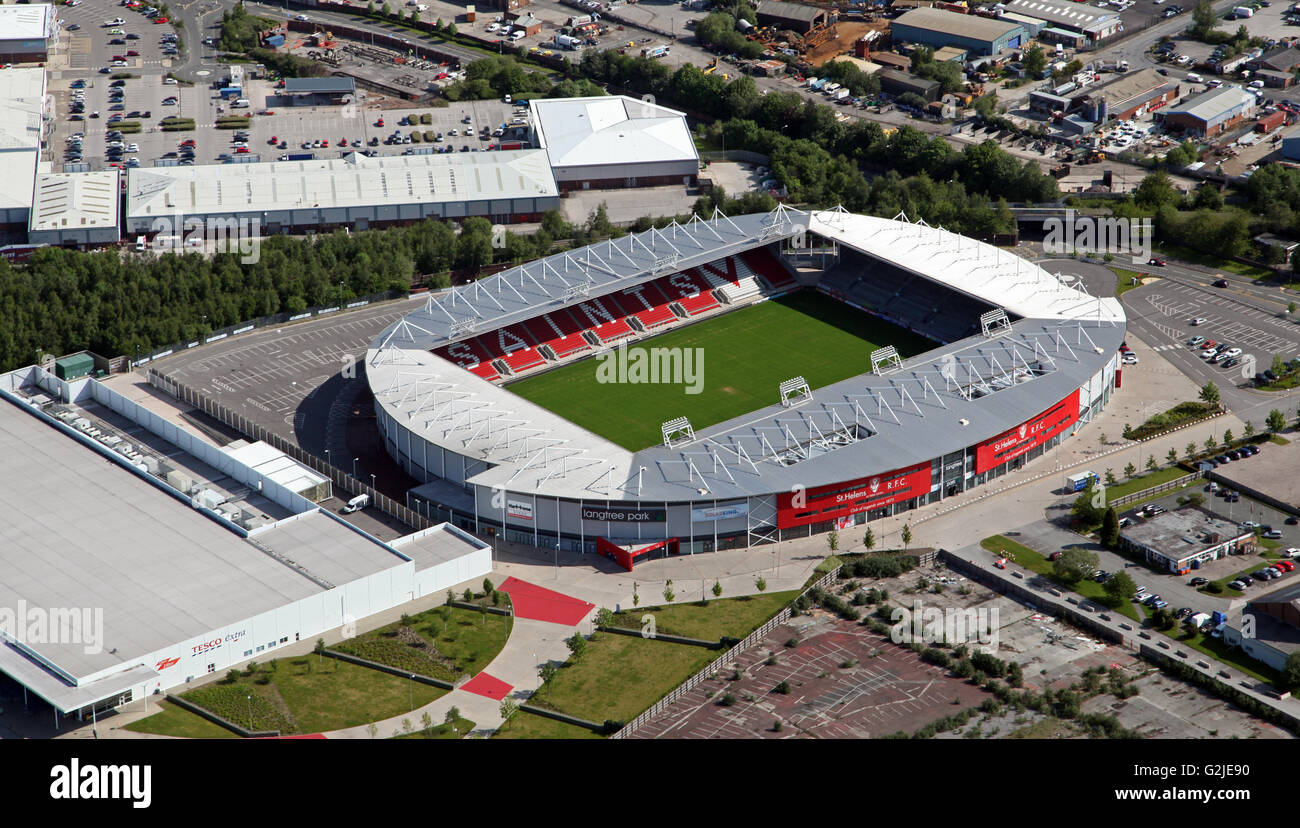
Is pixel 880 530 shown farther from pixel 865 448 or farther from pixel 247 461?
pixel 247 461

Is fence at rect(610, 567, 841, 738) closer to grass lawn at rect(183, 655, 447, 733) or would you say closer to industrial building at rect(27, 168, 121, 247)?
grass lawn at rect(183, 655, 447, 733)

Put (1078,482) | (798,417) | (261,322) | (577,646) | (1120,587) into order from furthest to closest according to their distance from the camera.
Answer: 1. (261,322)
2. (798,417)
3. (1078,482)
4. (1120,587)
5. (577,646)

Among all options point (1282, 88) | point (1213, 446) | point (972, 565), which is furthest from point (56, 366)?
point (1282, 88)

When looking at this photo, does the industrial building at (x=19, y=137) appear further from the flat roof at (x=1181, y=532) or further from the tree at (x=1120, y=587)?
the tree at (x=1120, y=587)

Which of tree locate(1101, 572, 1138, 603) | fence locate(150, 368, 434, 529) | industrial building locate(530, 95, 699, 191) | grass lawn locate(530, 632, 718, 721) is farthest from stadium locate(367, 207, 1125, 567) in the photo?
industrial building locate(530, 95, 699, 191)

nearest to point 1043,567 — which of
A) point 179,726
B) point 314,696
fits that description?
point 314,696
